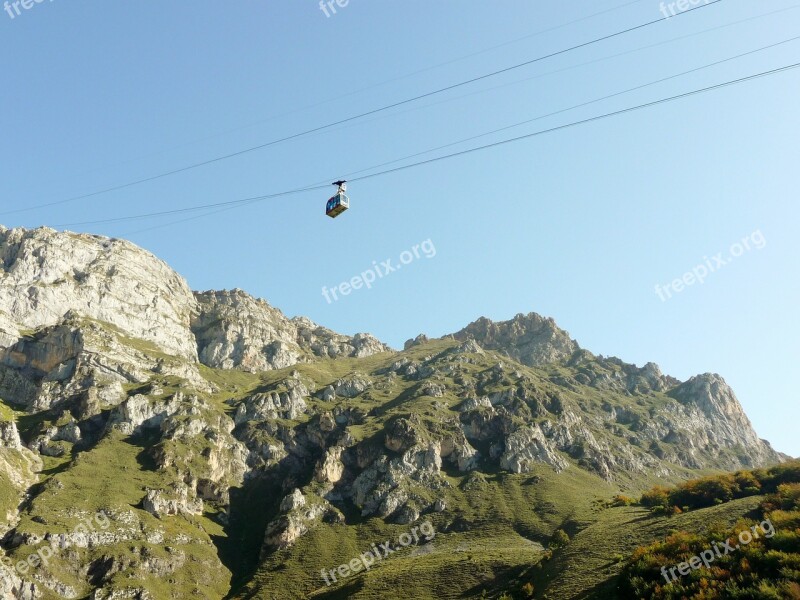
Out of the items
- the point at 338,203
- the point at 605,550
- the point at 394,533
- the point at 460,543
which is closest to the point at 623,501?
the point at 460,543

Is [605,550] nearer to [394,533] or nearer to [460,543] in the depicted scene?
[460,543]

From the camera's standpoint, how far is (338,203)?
46.0 metres

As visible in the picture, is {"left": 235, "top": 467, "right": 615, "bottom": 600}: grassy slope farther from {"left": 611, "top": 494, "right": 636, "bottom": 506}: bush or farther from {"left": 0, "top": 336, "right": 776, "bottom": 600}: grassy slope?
{"left": 611, "top": 494, "right": 636, "bottom": 506}: bush

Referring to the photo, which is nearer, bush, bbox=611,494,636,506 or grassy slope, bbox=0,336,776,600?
grassy slope, bbox=0,336,776,600

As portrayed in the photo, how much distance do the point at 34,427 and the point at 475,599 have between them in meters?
163

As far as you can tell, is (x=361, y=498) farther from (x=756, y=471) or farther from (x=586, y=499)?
(x=756, y=471)

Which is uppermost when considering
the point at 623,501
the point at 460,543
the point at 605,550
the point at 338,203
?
→ the point at 338,203

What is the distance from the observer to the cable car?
4616 centimetres

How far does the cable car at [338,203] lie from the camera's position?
46156mm

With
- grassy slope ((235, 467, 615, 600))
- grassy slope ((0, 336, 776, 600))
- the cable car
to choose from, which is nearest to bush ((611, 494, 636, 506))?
grassy slope ((0, 336, 776, 600))

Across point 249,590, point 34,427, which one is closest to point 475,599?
point 249,590

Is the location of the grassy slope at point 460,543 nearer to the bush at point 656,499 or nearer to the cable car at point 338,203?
the bush at point 656,499

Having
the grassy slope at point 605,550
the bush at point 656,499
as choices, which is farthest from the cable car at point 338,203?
the bush at point 656,499

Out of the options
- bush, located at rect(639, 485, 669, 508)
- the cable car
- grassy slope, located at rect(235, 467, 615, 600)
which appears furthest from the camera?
bush, located at rect(639, 485, 669, 508)
